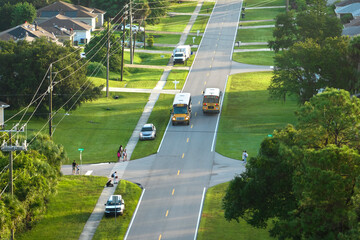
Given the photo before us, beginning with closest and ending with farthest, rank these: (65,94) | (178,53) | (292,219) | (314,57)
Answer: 1. (292,219)
2. (314,57)
3. (65,94)
4. (178,53)

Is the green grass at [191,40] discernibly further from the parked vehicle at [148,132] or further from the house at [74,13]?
the parked vehicle at [148,132]

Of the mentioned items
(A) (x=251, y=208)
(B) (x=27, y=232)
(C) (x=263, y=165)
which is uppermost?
(C) (x=263, y=165)

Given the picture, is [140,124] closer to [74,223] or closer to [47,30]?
[74,223]

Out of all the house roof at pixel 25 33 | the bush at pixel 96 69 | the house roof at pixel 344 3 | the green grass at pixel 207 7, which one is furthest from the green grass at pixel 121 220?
the green grass at pixel 207 7

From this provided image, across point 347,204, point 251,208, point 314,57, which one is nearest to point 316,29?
point 314,57

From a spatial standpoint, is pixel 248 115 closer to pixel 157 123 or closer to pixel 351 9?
pixel 157 123

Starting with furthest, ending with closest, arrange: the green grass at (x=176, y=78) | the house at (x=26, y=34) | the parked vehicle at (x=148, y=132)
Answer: the house at (x=26, y=34) < the green grass at (x=176, y=78) < the parked vehicle at (x=148, y=132)
